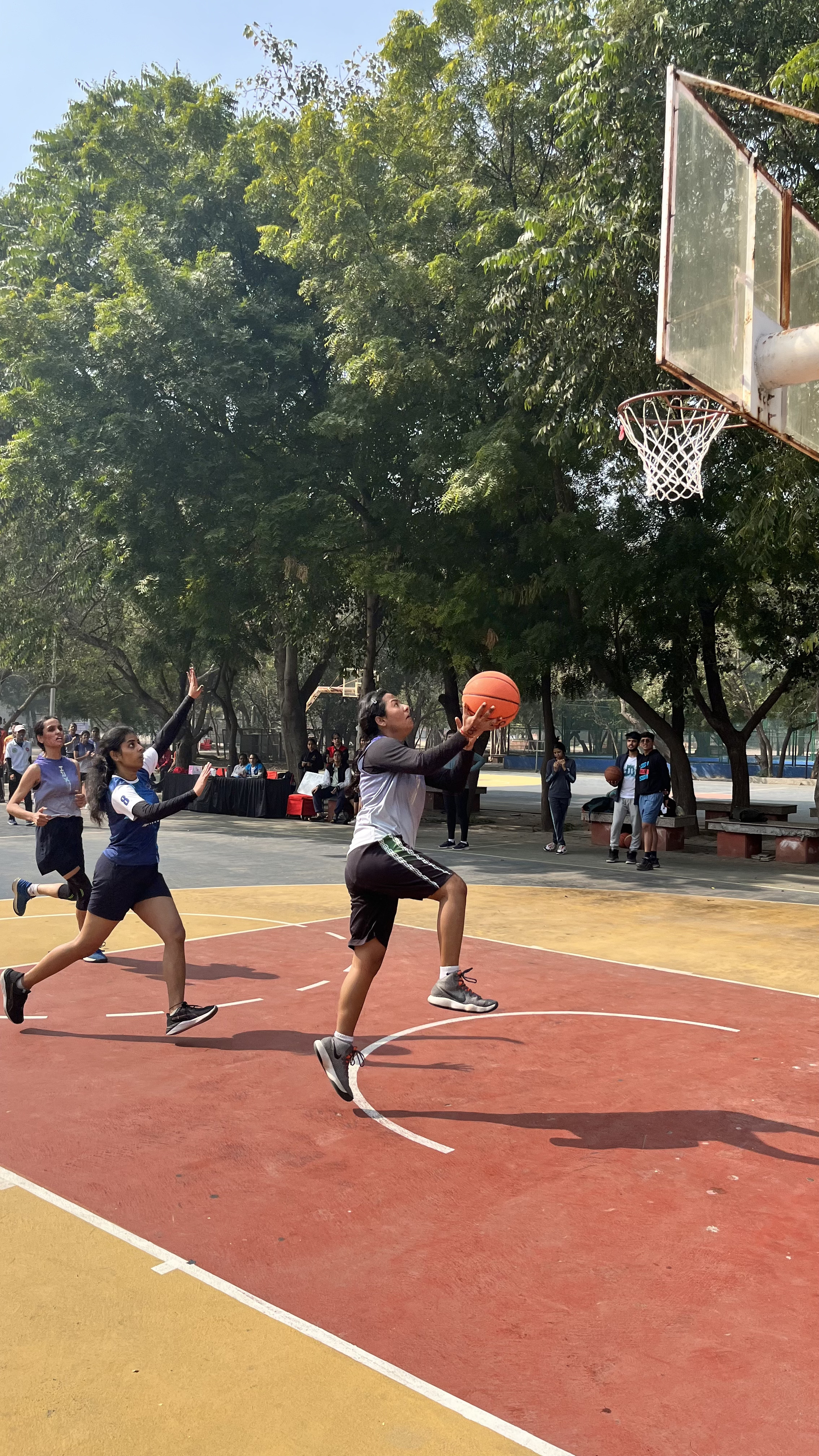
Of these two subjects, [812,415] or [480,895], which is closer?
[812,415]

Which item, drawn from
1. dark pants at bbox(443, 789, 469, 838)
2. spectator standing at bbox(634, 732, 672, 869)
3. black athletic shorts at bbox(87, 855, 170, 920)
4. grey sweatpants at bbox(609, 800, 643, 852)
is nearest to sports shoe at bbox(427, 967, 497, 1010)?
black athletic shorts at bbox(87, 855, 170, 920)

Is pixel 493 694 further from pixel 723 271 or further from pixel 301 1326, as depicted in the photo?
pixel 301 1326

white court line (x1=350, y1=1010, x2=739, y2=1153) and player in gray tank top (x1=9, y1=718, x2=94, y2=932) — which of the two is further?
player in gray tank top (x1=9, y1=718, x2=94, y2=932)

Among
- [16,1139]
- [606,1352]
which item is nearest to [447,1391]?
[606,1352]

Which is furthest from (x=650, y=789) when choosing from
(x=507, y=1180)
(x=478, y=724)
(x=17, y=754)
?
(x=17, y=754)

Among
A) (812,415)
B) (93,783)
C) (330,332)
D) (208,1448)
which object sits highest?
(330,332)

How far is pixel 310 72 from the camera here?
83.3 feet

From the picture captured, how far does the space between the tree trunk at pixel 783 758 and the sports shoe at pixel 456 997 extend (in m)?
46.5

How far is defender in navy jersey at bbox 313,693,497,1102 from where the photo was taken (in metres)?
5.92

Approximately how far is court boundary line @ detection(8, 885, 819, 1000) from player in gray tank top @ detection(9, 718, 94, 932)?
74cm

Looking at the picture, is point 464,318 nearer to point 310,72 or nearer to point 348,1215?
point 310,72

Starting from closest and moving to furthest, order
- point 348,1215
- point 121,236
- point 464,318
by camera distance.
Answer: point 348,1215, point 464,318, point 121,236

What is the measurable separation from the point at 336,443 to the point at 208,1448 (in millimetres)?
22742

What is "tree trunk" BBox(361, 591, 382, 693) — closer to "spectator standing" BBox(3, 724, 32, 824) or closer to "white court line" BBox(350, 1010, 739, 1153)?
"spectator standing" BBox(3, 724, 32, 824)
